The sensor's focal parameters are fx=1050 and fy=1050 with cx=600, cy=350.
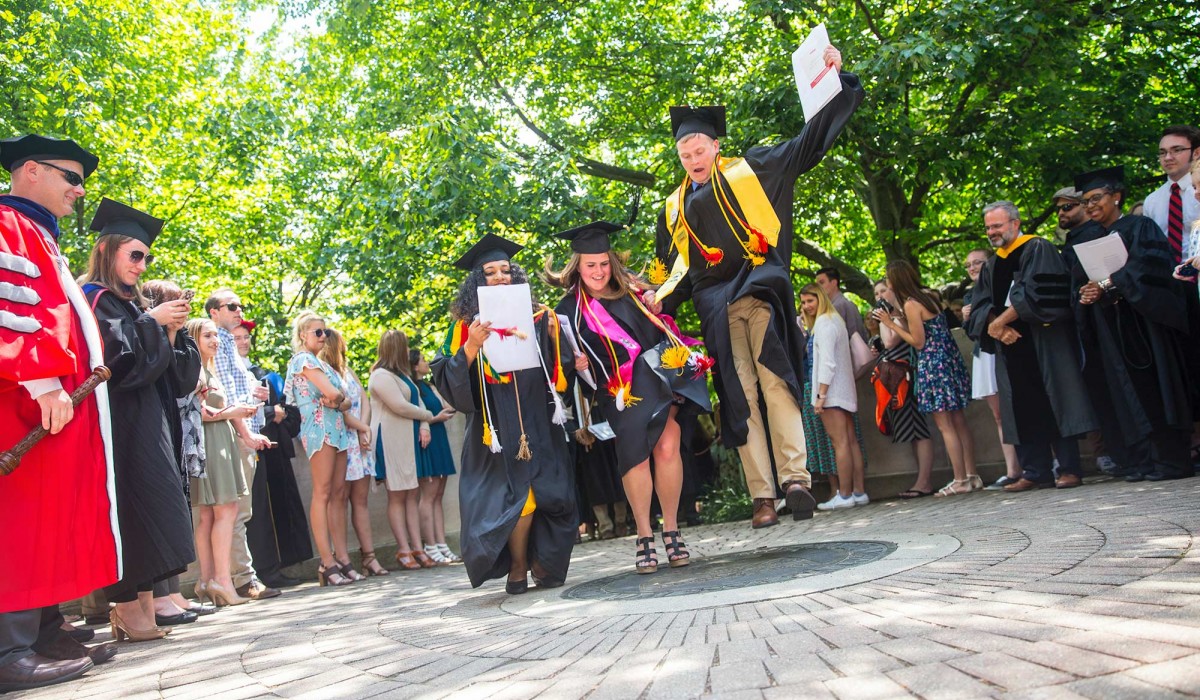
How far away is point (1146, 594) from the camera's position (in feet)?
9.97

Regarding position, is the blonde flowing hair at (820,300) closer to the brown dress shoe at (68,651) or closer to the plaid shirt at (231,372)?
the plaid shirt at (231,372)

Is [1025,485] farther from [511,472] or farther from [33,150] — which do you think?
[33,150]

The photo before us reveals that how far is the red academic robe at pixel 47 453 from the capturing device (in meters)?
4.07

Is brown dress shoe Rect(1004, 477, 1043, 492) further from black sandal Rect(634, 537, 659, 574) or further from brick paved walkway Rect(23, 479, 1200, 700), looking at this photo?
black sandal Rect(634, 537, 659, 574)

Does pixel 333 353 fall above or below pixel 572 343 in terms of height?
above

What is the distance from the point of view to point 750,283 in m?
6.23

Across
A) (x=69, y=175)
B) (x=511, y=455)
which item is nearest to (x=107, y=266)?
(x=69, y=175)

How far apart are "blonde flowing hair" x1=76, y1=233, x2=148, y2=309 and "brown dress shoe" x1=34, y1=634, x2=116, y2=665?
177cm

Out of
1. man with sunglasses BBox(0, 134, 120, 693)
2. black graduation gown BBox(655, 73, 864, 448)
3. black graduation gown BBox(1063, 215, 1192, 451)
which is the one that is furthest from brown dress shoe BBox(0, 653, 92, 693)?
black graduation gown BBox(1063, 215, 1192, 451)

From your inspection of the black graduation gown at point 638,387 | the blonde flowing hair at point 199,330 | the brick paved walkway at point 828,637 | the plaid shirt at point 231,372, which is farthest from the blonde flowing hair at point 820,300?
the blonde flowing hair at point 199,330

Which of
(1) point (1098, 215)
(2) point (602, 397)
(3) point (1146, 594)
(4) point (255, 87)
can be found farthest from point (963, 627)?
(4) point (255, 87)

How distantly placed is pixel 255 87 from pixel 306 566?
17.2 meters

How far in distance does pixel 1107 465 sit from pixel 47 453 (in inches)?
275

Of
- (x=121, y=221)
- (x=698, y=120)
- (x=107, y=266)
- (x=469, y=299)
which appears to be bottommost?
(x=469, y=299)
